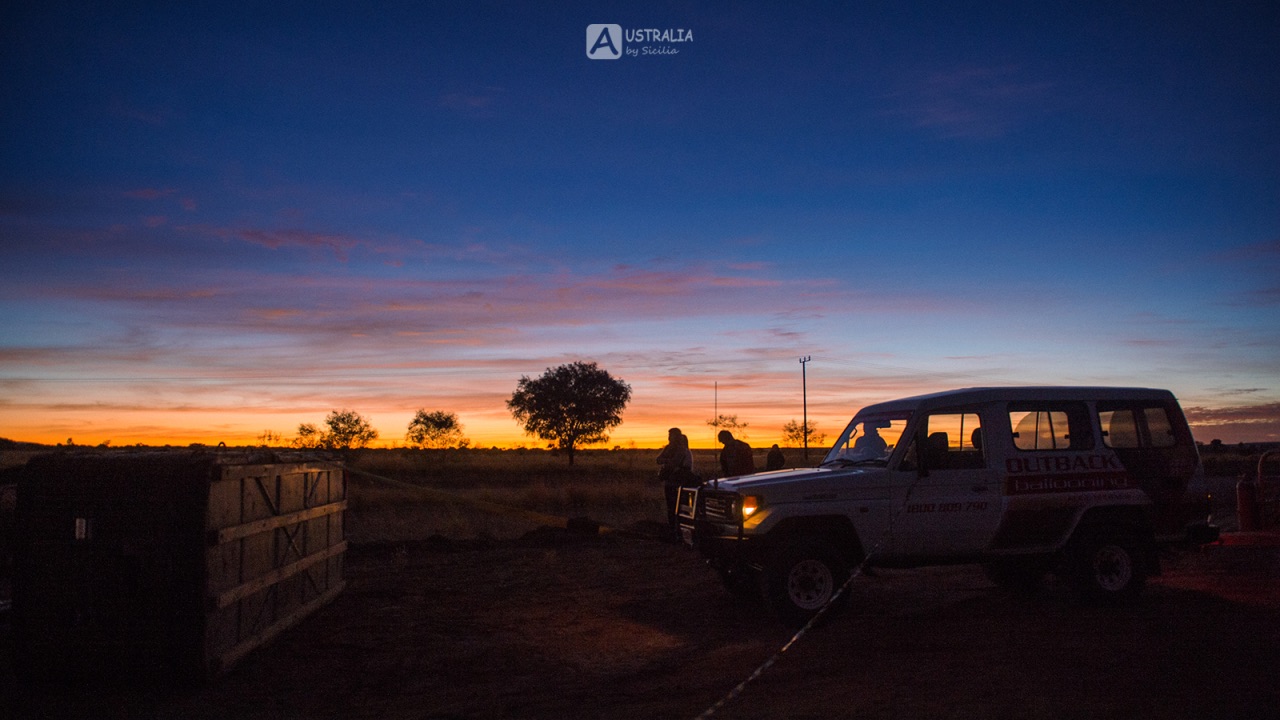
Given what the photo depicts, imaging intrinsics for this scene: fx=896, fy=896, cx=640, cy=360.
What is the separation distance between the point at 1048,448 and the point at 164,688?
9.02 meters

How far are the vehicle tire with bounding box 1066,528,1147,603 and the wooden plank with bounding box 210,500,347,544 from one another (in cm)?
836

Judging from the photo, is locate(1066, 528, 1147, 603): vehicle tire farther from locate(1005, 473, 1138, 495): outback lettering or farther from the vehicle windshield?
the vehicle windshield

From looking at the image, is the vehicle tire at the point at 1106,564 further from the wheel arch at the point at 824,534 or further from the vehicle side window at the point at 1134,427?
the wheel arch at the point at 824,534

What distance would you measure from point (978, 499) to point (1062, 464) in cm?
117

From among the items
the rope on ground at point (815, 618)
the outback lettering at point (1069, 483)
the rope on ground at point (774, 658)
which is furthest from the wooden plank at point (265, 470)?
the outback lettering at point (1069, 483)

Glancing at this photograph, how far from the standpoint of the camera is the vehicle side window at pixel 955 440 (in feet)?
31.6

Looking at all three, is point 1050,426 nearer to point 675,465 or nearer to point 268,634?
point 675,465

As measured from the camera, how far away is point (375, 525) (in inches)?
815

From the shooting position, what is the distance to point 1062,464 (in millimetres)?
10055

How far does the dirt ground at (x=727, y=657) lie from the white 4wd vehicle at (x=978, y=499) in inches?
21.6

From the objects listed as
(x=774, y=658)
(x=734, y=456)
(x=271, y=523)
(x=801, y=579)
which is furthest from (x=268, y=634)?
(x=734, y=456)

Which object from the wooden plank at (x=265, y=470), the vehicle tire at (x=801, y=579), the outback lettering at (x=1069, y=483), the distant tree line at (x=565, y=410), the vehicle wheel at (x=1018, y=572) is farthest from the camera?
the distant tree line at (x=565, y=410)

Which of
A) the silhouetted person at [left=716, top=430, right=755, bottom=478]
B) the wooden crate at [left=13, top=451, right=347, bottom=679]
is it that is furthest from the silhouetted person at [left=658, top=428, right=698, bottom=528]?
the wooden crate at [left=13, top=451, right=347, bottom=679]

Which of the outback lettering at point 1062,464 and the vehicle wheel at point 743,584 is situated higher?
the outback lettering at point 1062,464
